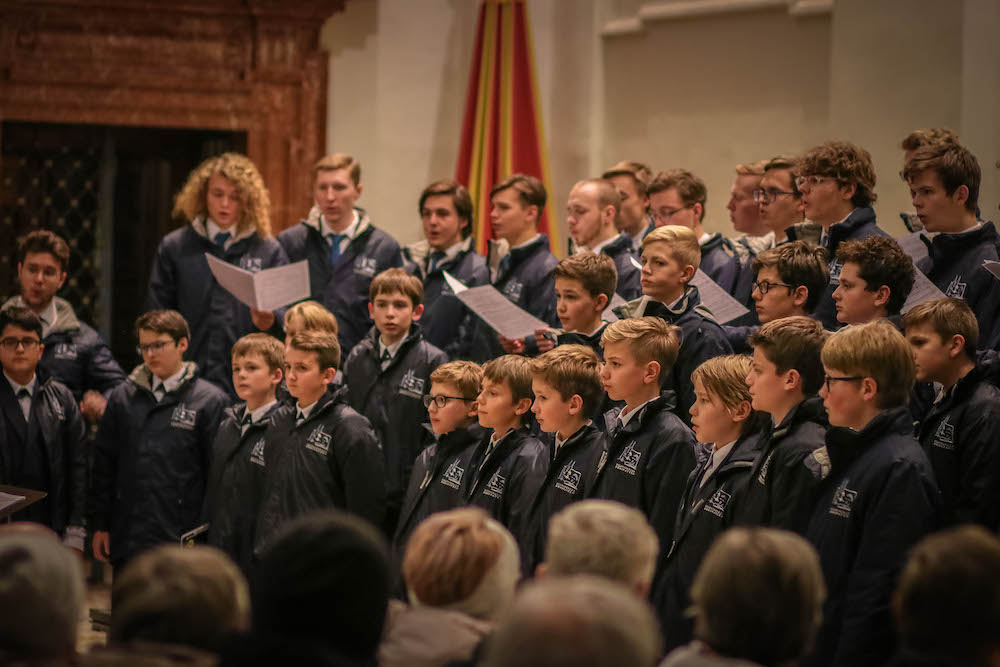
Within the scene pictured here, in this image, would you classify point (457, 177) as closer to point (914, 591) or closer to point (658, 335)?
point (658, 335)

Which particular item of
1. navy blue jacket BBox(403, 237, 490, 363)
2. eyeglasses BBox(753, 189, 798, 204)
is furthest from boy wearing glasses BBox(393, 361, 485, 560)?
eyeglasses BBox(753, 189, 798, 204)

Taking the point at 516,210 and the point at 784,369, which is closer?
the point at 784,369

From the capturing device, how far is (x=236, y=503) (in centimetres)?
484

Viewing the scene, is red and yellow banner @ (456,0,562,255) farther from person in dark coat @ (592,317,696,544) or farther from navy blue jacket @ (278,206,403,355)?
person in dark coat @ (592,317,696,544)

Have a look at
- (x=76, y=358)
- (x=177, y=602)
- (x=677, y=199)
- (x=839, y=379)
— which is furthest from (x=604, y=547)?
(x=76, y=358)

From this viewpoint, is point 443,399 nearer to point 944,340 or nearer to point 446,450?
point 446,450

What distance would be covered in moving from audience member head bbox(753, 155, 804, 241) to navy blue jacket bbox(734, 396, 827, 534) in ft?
6.08

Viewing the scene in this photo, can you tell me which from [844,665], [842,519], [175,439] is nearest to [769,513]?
[842,519]

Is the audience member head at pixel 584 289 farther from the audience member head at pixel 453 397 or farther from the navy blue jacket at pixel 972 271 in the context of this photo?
the navy blue jacket at pixel 972 271

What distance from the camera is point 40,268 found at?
230 inches

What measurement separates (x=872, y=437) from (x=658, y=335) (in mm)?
976

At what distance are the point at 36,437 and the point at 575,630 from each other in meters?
4.26

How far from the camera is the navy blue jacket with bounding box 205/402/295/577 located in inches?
188

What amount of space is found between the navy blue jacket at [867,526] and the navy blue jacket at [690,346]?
1.05 meters
